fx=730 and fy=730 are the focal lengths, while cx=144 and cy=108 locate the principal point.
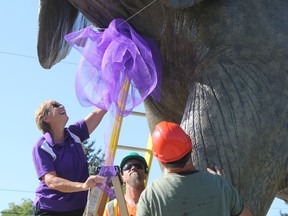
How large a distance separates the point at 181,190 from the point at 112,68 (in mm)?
946

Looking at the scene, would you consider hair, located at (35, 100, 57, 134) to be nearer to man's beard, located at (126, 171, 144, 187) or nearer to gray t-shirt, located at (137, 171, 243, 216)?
man's beard, located at (126, 171, 144, 187)

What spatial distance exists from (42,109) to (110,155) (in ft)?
1.68

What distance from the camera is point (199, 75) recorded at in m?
3.14

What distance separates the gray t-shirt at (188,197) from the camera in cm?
234

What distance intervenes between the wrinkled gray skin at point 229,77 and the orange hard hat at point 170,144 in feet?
1.66

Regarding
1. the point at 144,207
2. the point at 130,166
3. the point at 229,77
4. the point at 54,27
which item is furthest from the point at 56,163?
Result: the point at 144,207

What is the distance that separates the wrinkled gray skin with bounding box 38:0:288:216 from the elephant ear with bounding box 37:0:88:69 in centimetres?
26

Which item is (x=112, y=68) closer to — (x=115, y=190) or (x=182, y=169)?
(x=115, y=190)

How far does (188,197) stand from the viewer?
234 centimetres

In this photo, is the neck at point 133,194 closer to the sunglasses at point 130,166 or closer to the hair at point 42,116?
the sunglasses at point 130,166

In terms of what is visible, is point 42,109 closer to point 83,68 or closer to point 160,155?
point 83,68

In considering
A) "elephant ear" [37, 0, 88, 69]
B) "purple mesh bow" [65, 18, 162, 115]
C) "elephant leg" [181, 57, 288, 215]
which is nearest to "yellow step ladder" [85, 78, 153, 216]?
"purple mesh bow" [65, 18, 162, 115]

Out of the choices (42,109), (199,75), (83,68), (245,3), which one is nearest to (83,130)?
(42,109)

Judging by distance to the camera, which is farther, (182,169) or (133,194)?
(133,194)
